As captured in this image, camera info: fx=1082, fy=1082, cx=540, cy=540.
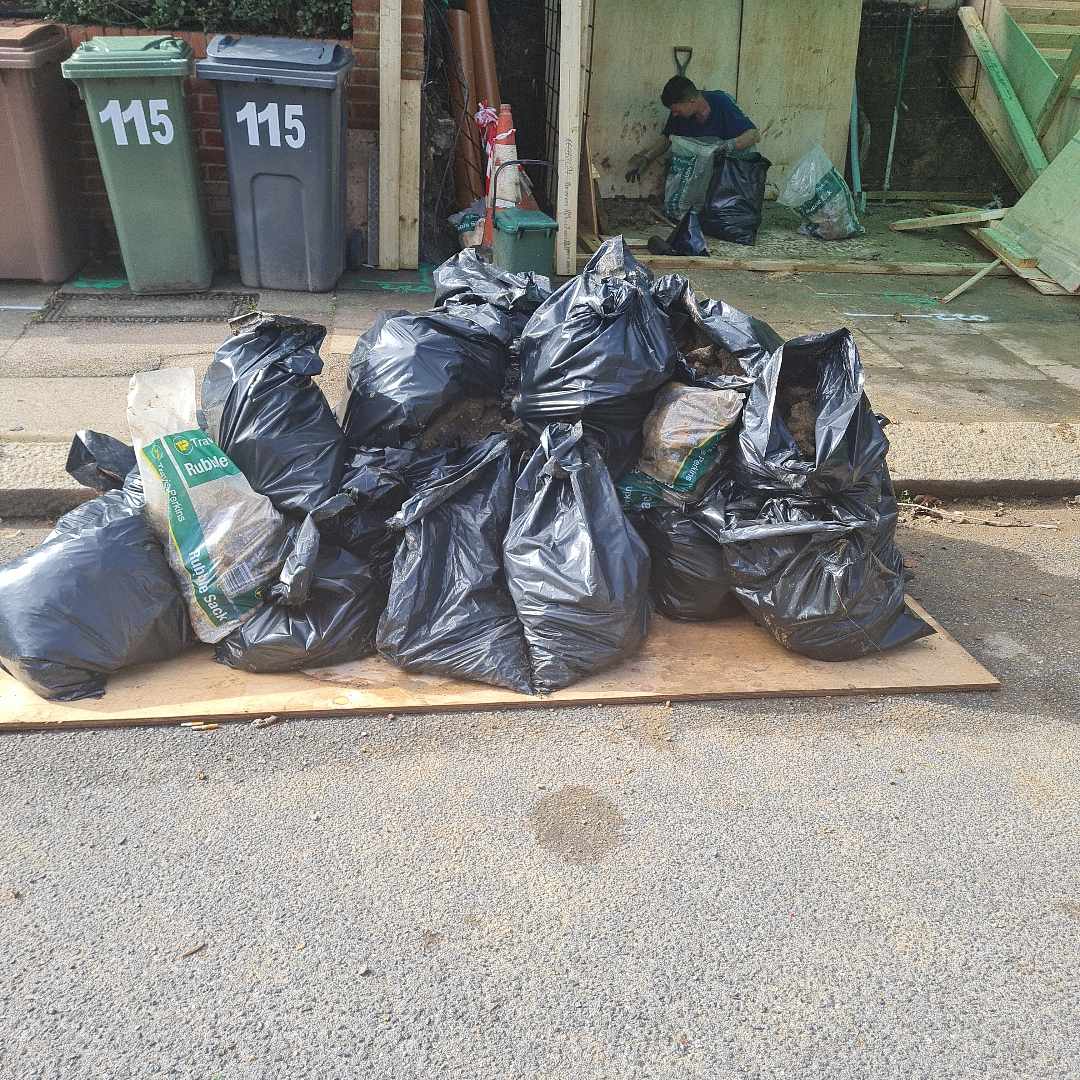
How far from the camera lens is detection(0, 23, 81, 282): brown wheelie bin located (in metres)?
5.36

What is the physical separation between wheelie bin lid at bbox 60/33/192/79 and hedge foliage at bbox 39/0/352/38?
0.63m

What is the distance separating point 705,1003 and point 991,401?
395 cm

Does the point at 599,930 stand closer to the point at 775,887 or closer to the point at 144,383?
the point at 775,887

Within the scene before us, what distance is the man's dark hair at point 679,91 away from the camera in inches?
304

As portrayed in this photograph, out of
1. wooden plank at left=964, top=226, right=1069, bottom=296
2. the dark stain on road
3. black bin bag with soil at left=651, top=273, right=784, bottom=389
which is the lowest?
the dark stain on road

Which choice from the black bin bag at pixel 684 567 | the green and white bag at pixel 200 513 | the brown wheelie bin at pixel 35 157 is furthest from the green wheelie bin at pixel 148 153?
the black bin bag at pixel 684 567

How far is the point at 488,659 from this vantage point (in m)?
3.04

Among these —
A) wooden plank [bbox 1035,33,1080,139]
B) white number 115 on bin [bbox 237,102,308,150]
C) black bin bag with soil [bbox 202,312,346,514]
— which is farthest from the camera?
wooden plank [bbox 1035,33,1080,139]

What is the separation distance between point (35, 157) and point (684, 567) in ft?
13.9

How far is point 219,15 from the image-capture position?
6039mm

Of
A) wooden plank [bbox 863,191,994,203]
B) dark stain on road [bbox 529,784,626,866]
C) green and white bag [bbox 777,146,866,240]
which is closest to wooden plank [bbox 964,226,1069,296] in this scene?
green and white bag [bbox 777,146,866,240]

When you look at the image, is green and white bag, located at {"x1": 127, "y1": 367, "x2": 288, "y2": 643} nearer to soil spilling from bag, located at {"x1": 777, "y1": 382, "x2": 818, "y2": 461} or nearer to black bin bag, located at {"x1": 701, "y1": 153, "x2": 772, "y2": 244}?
soil spilling from bag, located at {"x1": 777, "y1": 382, "x2": 818, "y2": 461}

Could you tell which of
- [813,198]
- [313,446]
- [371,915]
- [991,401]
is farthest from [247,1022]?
[813,198]

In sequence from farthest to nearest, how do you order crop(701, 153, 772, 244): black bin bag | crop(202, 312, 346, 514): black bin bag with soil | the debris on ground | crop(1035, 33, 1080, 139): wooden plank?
crop(1035, 33, 1080, 139): wooden plank, crop(701, 153, 772, 244): black bin bag, the debris on ground, crop(202, 312, 346, 514): black bin bag with soil
